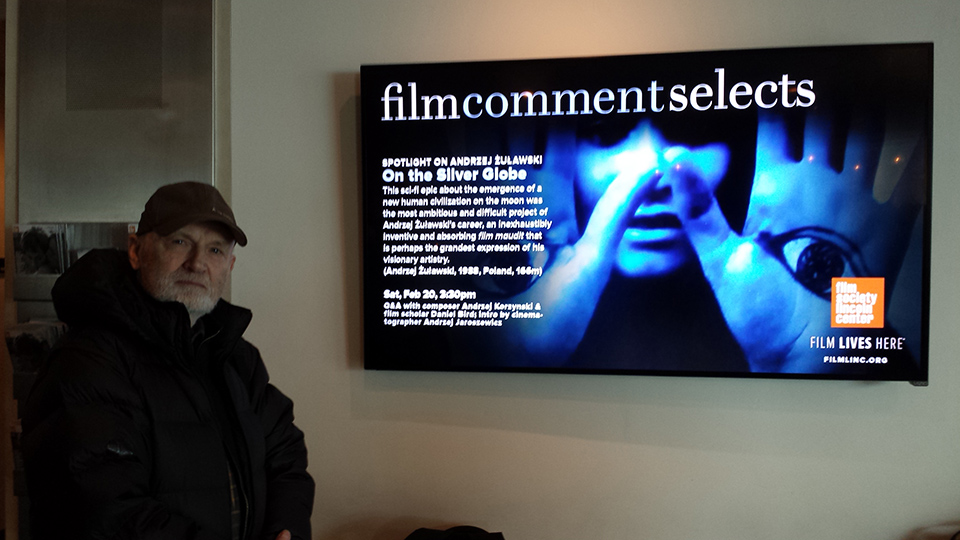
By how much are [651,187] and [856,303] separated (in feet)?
2.51

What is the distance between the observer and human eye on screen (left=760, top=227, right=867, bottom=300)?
202 centimetres

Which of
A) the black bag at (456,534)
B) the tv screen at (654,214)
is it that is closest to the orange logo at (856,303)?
the tv screen at (654,214)

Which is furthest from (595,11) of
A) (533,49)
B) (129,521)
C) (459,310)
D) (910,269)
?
(129,521)

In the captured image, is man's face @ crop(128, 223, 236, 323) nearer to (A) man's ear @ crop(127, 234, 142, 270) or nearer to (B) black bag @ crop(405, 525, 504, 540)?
(A) man's ear @ crop(127, 234, 142, 270)

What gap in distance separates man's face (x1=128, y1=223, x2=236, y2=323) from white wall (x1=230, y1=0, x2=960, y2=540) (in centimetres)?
76

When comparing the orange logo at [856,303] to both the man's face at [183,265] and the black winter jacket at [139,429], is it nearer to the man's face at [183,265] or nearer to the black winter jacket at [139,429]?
the black winter jacket at [139,429]

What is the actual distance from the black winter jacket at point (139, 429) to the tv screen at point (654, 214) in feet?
2.40

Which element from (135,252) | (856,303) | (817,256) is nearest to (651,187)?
(817,256)

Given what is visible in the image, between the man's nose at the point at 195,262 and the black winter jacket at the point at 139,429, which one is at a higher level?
the man's nose at the point at 195,262

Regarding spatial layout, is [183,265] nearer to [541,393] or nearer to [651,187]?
[541,393]

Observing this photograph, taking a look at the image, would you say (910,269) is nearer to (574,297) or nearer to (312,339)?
(574,297)

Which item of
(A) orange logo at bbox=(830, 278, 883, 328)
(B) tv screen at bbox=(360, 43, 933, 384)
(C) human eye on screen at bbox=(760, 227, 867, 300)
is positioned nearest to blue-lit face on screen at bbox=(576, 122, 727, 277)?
(B) tv screen at bbox=(360, 43, 933, 384)

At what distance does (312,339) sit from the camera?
2.30 metres

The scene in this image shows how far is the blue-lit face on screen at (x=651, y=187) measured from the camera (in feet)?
6.79
